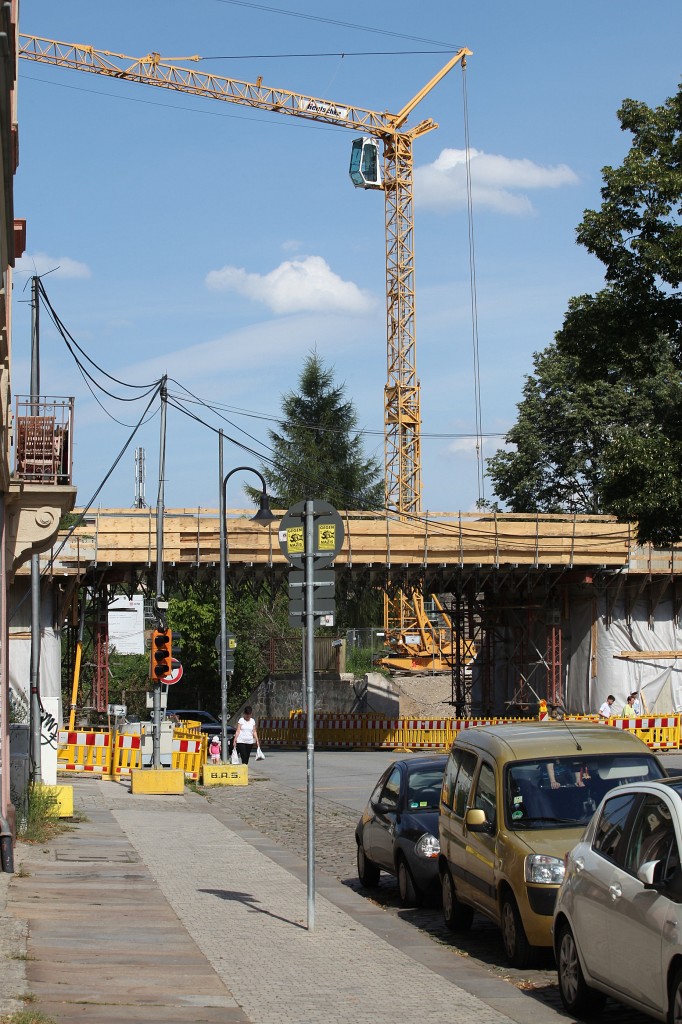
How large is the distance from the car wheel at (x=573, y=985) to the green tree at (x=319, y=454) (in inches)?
2578

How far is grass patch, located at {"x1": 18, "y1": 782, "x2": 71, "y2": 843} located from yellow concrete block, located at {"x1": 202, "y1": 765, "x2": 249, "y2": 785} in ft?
28.7

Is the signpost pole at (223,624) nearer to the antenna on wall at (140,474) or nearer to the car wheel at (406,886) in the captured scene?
the car wheel at (406,886)

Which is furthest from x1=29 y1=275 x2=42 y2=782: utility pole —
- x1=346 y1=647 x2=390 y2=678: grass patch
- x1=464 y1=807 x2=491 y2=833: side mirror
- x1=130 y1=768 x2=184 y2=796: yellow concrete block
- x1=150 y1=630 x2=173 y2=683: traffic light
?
x1=346 y1=647 x2=390 y2=678: grass patch

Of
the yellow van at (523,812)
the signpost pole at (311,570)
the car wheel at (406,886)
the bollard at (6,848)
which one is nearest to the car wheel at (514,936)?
the yellow van at (523,812)

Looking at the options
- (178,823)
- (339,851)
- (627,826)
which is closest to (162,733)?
(178,823)

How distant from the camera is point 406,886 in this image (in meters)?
13.0

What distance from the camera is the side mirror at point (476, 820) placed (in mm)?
10070

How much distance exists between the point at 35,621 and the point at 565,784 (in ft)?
48.6

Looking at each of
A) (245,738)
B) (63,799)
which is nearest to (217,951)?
(63,799)

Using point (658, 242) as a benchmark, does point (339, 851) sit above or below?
below

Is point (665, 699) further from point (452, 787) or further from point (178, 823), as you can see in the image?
point (452, 787)

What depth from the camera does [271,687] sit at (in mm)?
59781

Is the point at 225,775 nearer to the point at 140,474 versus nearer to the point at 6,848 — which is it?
the point at 6,848

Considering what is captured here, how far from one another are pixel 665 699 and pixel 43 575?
2194 centimetres
